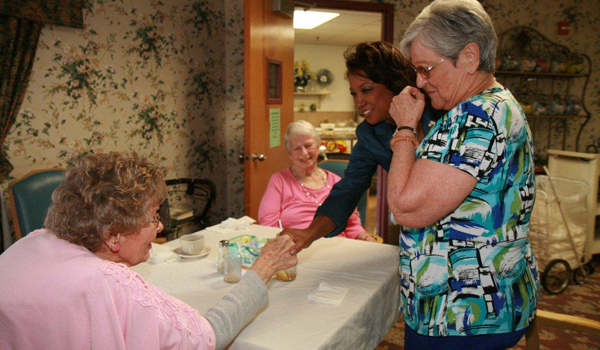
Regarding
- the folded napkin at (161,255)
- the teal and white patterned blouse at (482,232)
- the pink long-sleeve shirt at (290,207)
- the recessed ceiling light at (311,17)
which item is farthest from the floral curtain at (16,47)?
the recessed ceiling light at (311,17)

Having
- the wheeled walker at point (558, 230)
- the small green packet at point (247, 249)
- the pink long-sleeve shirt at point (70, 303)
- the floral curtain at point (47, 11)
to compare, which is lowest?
the wheeled walker at point (558, 230)

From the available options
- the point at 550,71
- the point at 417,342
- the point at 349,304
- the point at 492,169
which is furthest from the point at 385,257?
the point at 550,71

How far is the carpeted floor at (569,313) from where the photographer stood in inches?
102

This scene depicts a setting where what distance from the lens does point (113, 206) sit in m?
0.90

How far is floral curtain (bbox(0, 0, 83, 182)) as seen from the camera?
7.57 ft

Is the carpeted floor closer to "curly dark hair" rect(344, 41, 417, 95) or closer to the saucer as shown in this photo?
the saucer

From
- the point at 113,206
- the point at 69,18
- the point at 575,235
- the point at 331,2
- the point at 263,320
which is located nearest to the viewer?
the point at 113,206

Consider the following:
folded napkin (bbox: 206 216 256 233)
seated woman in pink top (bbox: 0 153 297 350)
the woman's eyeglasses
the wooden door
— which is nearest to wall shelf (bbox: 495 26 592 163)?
the wooden door

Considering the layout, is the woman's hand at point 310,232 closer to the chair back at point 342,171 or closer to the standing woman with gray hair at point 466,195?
the standing woman with gray hair at point 466,195

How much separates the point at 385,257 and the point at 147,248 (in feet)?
3.20

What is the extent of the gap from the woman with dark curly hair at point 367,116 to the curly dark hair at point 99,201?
662 millimetres

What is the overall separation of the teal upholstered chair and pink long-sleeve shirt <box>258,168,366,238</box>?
3.49 feet

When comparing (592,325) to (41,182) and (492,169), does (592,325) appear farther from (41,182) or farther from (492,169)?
(41,182)

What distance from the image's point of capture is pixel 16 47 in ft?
7.77
